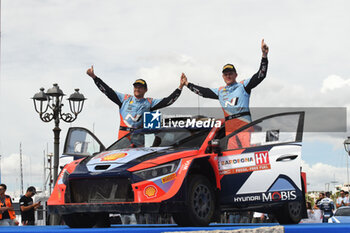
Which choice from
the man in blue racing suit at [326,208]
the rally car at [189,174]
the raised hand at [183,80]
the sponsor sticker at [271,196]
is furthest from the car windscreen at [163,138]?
the man in blue racing suit at [326,208]

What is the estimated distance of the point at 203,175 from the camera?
25.4 ft

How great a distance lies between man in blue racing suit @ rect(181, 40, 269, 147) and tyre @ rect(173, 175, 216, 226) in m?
1.28

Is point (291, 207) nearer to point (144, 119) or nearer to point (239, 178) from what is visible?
point (239, 178)

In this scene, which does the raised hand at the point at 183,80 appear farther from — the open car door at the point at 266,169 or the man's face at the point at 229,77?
the open car door at the point at 266,169

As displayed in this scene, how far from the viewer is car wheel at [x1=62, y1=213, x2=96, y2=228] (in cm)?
794

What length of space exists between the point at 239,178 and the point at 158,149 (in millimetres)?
1131

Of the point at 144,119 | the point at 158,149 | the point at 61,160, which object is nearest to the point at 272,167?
the point at 158,149

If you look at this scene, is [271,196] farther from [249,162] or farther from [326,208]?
[326,208]

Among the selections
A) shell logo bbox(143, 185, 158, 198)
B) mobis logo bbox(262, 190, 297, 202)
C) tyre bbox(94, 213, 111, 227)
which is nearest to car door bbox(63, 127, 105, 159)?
tyre bbox(94, 213, 111, 227)

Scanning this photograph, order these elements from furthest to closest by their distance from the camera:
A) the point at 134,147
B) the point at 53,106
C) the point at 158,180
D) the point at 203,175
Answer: the point at 53,106
the point at 134,147
the point at 203,175
the point at 158,180

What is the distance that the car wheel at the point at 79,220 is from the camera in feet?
26.0

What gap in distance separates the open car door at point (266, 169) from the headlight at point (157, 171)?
972 mm

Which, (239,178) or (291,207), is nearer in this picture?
(239,178)

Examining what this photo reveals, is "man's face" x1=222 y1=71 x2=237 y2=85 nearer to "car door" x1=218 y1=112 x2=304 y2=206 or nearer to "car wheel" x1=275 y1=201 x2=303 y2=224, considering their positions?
"car door" x1=218 y1=112 x2=304 y2=206
